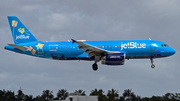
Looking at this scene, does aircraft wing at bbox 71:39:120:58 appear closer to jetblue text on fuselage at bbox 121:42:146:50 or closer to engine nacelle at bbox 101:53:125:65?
engine nacelle at bbox 101:53:125:65

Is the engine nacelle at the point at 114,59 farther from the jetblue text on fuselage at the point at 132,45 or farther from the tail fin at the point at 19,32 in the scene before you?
the tail fin at the point at 19,32

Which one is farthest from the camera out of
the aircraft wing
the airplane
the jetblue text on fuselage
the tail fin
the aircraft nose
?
the tail fin

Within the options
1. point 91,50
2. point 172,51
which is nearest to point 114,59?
point 91,50

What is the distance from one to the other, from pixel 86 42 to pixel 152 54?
12.1m

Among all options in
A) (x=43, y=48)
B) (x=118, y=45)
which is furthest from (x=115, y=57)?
(x=43, y=48)

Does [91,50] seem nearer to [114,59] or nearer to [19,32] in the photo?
[114,59]

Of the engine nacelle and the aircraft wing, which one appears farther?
the engine nacelle

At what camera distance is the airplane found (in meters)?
70.6

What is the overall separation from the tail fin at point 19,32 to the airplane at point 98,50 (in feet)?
1.61

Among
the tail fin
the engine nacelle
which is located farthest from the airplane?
the tail fin

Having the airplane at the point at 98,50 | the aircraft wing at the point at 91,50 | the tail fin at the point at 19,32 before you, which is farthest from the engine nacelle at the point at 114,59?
the tail fin at the point at 19,32

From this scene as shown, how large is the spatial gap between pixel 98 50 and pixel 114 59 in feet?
10.5

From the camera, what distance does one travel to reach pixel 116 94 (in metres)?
102

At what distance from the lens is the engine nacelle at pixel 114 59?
229 ft
